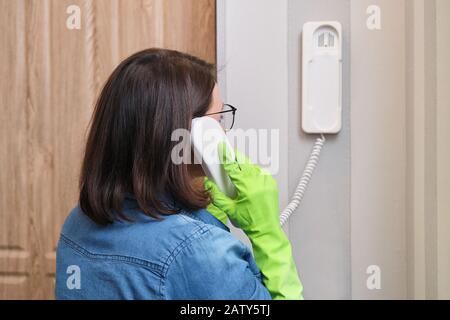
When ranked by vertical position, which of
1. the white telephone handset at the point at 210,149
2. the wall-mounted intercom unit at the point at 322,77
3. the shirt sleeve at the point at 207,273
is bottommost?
the shirt sleeve at the point at 207,273

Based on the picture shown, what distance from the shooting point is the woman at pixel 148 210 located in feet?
1.96

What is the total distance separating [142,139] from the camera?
0.63m

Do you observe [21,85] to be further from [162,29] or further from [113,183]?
[113,183]

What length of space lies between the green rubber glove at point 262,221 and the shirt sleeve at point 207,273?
5.3 inches

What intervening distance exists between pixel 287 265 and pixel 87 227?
342 millimetres

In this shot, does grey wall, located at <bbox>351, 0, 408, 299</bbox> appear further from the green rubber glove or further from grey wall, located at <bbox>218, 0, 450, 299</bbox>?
the green rubber glove

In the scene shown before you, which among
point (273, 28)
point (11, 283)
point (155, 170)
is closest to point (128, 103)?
point (155, 170)

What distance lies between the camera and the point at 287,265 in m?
0.74

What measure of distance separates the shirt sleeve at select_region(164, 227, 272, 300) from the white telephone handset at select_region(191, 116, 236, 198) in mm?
164

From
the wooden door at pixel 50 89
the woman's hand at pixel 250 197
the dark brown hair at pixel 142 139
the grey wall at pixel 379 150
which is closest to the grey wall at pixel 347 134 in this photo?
the grey wall at pixel 379 150

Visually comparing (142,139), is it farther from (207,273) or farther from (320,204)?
(320,204)

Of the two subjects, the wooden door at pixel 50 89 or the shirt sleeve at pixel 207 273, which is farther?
the wooden door at pixel 50 89

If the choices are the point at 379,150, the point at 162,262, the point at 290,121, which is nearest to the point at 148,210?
the point at 162,262

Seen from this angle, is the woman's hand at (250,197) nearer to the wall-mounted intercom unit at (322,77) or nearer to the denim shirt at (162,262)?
the denim shirt at (162,262)
